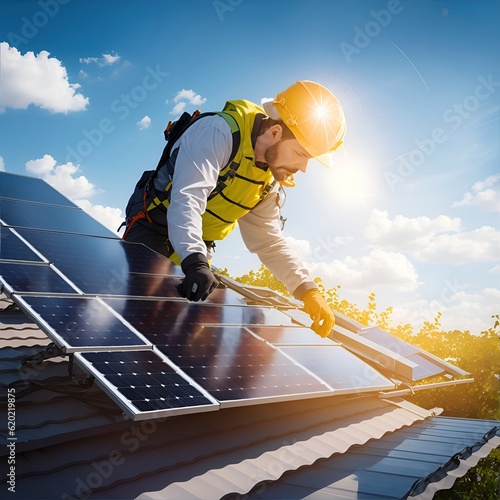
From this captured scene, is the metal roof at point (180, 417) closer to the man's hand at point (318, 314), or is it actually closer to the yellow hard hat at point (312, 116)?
the man's hand at point (318, 314)


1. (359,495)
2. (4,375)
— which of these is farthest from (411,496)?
(4,375)

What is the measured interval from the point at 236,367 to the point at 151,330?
0.64 m

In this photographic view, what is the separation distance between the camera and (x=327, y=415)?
496 centimetres

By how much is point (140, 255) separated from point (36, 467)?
286cm

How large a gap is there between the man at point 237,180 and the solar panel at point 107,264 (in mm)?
451

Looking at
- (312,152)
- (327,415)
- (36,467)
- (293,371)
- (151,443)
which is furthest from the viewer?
(312,152)

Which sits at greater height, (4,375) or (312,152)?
(312,152)

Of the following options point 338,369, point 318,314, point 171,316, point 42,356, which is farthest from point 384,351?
point 42,356

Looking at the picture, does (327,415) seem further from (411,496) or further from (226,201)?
(226,201)

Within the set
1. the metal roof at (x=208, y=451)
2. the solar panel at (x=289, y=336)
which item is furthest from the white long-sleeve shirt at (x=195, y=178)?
the metal roof at (x=208, y=451)

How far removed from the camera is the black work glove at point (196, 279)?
4062 mm

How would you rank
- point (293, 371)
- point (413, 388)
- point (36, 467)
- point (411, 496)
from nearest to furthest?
point (36, 467) < point (411, 496) < point (293, 371) < point (413, 388)

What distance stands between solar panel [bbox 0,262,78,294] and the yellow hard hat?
101 inches

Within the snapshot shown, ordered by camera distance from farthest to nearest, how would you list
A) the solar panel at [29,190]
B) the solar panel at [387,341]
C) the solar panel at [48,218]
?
the solar panel at [387,341], the solar panel at [29,190], the solar panel at [48,218]
